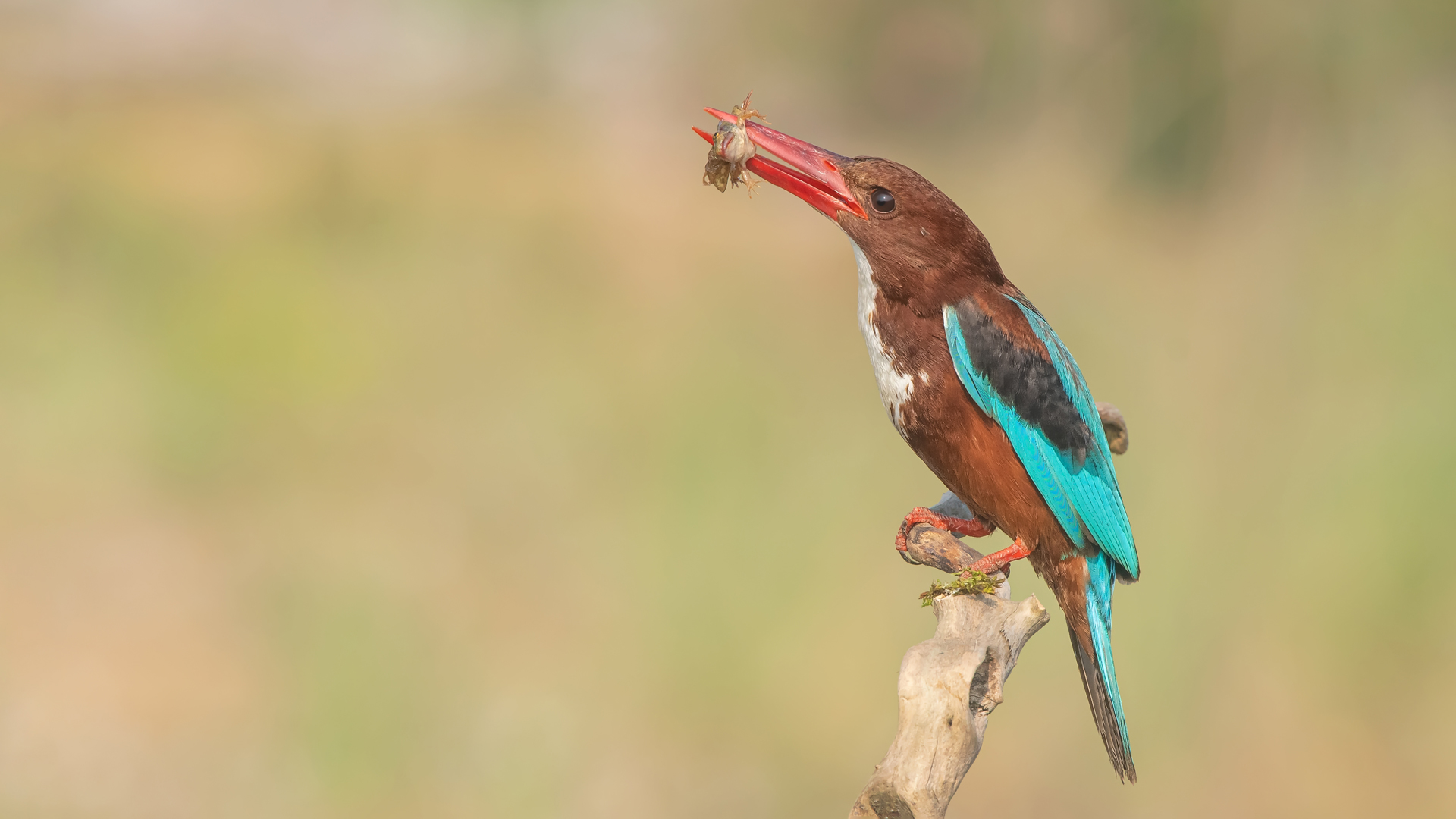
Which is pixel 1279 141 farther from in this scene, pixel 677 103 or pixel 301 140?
pixel 301 140

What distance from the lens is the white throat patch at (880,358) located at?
1641 millimetres

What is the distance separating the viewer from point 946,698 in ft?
4.32

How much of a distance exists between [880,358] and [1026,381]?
0.73ft

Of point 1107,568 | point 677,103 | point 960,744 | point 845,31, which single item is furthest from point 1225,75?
point 960,744

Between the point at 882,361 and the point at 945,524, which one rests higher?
the point at 882,361

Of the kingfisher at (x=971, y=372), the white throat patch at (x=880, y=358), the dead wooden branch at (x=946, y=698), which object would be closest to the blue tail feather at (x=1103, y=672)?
the kingfisher at (x=971, y=372)

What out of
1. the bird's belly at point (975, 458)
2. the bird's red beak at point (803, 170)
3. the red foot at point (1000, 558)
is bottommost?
the red foot at point (1000, 558)

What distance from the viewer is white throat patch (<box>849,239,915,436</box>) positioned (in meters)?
1.64

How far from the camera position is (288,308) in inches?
147

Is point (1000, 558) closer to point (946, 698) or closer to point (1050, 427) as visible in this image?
point (1050, 427)

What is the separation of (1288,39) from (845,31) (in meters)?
1.62

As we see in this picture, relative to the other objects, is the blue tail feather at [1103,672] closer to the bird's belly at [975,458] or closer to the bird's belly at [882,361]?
the bird's belly at [975,458]

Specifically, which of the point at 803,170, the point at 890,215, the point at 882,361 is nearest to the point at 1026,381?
the point at 882,361

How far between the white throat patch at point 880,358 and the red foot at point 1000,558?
238 millimetres
